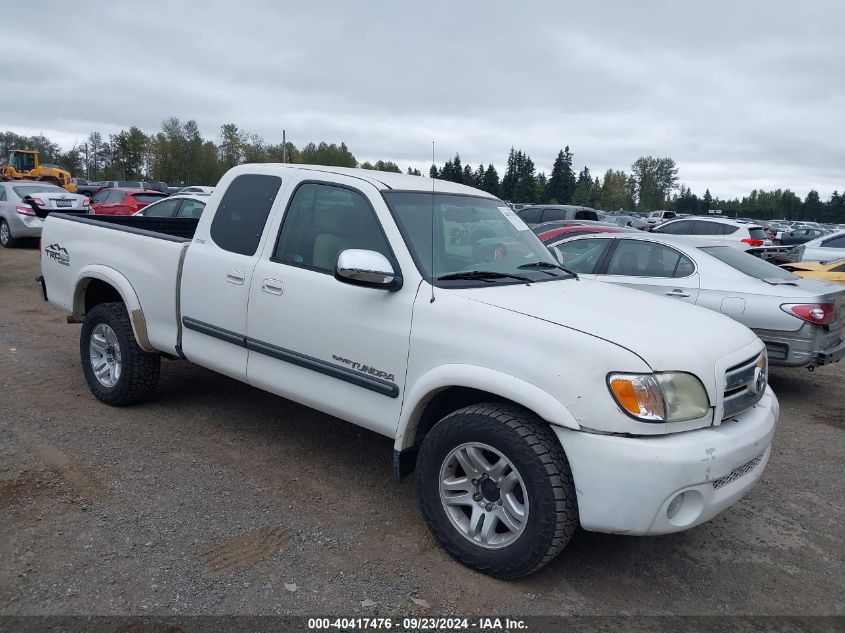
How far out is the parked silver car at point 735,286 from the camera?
247 inches

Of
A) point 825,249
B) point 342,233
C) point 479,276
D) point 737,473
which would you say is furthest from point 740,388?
point 825,249

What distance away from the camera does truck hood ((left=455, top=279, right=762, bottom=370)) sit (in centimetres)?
303

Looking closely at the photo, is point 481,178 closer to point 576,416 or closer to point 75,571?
point 576,416

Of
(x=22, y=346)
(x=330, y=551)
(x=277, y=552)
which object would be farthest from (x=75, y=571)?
(x=22, y=346)

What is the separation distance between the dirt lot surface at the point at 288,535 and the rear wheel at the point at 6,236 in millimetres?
12734

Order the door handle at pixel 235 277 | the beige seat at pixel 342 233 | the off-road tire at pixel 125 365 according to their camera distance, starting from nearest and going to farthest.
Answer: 1. the beige seat at pixel 342 233
2. the door handle at pixel 235 277
3. the off-road tire at pixel 125 365

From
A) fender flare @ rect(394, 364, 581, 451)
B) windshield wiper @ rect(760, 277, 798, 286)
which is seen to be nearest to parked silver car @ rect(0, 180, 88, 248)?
windshield wiper @ rect(760, 277, 798, 286)

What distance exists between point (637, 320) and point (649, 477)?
0.83m

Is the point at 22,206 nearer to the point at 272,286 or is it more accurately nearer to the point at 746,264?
the point at 272,286

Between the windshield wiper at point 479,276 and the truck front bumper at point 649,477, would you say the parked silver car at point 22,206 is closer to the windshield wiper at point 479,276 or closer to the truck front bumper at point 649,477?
the windshield wiper at point 479,276

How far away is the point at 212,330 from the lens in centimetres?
448

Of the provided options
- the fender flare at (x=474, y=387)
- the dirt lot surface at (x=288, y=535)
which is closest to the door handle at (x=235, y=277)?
the dirt lot surface at (x=288, y=535)

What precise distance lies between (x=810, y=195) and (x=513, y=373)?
112139 millimetres

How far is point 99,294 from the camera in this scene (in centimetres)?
574
